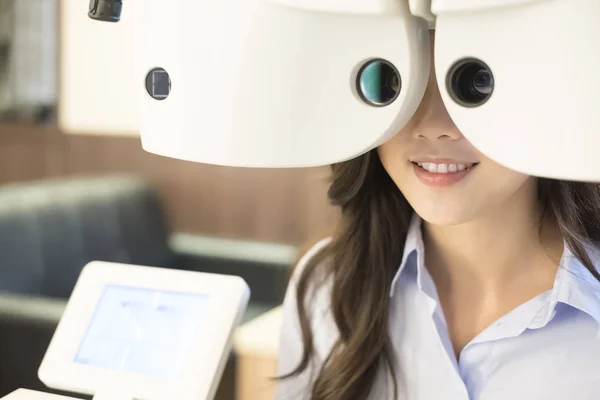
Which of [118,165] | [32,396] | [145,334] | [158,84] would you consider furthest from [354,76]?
[118,165]

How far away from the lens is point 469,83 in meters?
0.32

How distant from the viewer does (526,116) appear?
11.6 inches

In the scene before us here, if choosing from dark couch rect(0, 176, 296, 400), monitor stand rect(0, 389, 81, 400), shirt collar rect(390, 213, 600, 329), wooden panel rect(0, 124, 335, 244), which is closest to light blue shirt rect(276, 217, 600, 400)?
→ shirt collar rect(390, 213, 600, 329)

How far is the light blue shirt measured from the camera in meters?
0.64

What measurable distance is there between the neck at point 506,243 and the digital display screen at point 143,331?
29 cm

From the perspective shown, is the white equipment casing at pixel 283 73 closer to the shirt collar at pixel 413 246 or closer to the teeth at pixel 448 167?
the teeth at pixel 448 167

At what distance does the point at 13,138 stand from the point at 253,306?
0.86 m

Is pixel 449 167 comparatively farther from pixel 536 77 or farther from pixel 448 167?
pixel 536 77

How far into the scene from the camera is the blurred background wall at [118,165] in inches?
63.6

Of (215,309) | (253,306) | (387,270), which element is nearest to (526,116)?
(215,309)

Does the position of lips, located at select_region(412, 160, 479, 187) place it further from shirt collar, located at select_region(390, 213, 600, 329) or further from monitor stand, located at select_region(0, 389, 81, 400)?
monitor stand, located at select_region(0, 389, 81, 400)

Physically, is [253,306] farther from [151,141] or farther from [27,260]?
[151,141]

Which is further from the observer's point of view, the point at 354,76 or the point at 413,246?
the point at 413,246

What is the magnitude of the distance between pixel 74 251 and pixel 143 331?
1.26 meters
